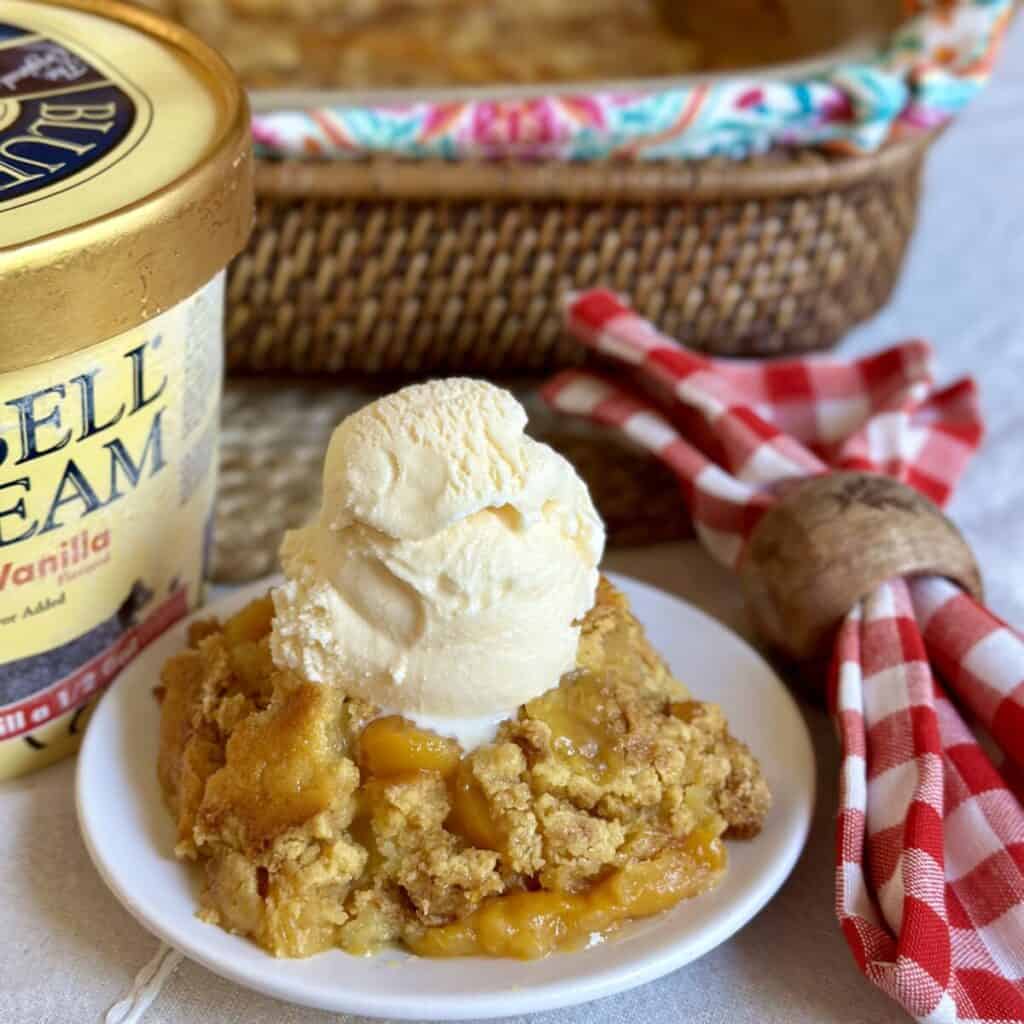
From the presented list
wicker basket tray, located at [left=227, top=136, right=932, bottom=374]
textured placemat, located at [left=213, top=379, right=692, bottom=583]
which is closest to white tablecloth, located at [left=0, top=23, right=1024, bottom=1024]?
textured placemat, located at [left=213, top=379, right=692, bottom=583]

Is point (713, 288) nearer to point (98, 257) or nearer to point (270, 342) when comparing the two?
point (270, 342)

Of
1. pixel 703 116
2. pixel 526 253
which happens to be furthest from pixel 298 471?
pixel 703 116

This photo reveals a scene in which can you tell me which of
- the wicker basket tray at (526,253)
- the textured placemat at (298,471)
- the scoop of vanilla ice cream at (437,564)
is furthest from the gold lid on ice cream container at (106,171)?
the textured placemat at (298,471)

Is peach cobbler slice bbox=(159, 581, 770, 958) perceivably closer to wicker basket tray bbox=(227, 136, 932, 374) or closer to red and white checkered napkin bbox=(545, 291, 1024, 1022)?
red and white checkered napkin bbox=(545, 291, 1024, 1022)

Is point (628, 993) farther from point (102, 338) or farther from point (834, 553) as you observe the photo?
point (102, 338)

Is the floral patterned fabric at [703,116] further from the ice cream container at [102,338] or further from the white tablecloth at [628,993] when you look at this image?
the white tablecloth at [628,993]

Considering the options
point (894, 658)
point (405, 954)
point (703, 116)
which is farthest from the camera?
point (703, 116)
